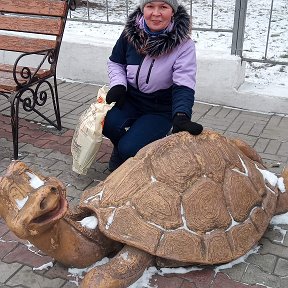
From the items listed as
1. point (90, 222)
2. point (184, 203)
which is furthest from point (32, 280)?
point (184, 203)

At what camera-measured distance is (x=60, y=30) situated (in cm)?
477

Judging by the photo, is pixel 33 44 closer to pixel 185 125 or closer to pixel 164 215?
pixel 185 125

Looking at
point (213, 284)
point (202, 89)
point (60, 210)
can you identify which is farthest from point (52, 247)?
point (202, 89)

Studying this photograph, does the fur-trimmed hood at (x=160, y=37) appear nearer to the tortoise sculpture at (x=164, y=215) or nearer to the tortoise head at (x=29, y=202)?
the tortoise sculpture at (x=164, y=215)

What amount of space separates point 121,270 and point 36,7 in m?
3.26

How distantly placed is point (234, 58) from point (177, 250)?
3362mm

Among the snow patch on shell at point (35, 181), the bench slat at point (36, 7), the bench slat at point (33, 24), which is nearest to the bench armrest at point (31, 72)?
the bench slat at point (33, 24)

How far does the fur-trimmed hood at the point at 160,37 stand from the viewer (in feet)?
11.6

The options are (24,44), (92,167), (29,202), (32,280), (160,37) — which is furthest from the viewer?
(24,44)

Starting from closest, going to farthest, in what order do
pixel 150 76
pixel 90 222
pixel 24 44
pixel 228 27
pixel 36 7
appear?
pixel 90 222 → pixel 150 76 → pixel 36 7 → pixel 24 44 → pixel 228 27

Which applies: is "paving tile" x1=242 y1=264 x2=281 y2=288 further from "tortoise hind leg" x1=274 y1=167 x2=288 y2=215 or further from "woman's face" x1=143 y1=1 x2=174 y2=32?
"woman's face" x1=143 y1=1 x2=174 y2=32

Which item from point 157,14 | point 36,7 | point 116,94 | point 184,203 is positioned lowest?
point 184,203

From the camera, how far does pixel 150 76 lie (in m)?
3.68

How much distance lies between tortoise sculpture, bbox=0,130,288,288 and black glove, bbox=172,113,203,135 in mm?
41
